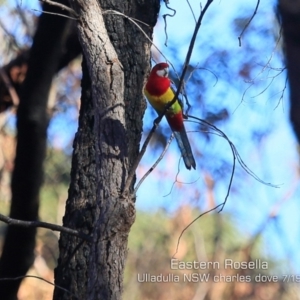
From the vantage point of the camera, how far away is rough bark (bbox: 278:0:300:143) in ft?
7.69

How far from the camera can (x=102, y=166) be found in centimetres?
223

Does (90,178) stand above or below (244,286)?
below

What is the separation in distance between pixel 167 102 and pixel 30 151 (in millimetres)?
746

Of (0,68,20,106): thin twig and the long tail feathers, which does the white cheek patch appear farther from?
(0,68,20,106): thin twig

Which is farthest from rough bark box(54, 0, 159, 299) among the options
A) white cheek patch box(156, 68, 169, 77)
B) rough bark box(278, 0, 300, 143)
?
rough bark box(278, 0, 300, 143)

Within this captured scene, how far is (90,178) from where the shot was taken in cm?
279

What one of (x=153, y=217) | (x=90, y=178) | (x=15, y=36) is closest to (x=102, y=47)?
(x=90, y=178)

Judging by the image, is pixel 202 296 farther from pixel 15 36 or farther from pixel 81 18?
pixel 81 18

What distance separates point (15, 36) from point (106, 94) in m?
3.75

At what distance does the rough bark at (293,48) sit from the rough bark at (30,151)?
4.22 feet

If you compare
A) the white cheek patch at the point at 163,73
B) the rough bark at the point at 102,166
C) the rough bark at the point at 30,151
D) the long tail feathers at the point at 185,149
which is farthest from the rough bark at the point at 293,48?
the rough bark at the point at 30,151

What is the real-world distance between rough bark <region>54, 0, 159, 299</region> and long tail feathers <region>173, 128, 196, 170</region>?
0.46 meters

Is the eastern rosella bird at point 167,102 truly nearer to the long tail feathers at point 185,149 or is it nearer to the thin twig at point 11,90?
the long tail feathers at point 185,149

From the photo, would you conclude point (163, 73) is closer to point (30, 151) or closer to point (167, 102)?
point (167, 102)
